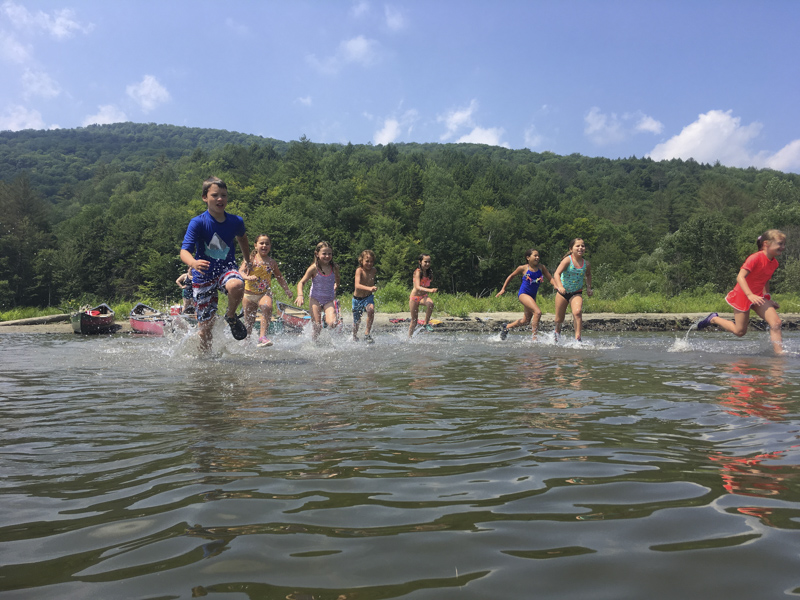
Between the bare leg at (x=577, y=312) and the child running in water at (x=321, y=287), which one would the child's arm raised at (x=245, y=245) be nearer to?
the child running in water at (x=321, y=287)

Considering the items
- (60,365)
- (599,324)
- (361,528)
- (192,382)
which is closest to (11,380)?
(60,365)

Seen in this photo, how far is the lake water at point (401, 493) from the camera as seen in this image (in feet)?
5.33

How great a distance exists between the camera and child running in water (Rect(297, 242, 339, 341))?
1034 cm

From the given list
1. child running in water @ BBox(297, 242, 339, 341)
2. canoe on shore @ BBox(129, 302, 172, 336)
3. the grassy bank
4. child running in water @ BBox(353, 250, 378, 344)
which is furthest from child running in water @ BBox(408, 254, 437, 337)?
the grassy bank

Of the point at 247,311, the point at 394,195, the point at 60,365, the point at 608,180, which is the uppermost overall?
the point at 608,180

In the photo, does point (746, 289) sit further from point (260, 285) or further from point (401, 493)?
point (401, 493)

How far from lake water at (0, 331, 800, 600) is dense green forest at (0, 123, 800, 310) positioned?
24117 millimetres

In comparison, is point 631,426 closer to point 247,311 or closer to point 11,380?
point 11,380

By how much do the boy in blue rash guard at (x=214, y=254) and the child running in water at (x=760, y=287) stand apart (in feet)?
21.4

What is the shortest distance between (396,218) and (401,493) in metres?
73.9

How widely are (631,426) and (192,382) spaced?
3.77m

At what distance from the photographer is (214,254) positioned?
7.26m

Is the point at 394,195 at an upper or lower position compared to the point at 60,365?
upper

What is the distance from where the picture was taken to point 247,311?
389 inches
